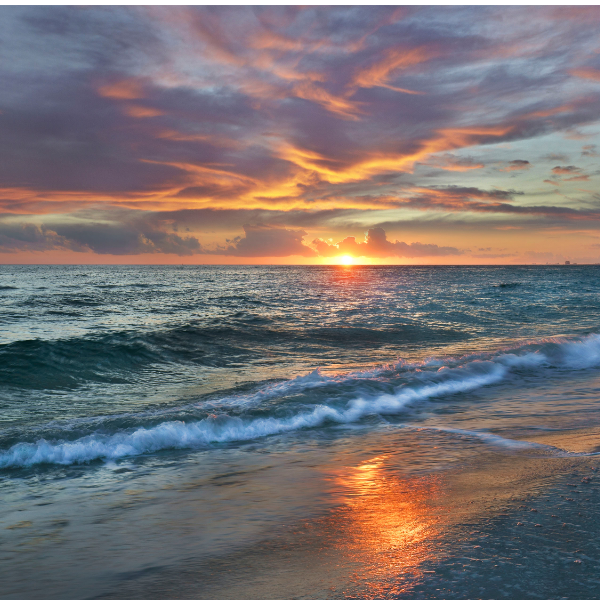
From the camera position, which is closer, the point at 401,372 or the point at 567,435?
the point at 567,435

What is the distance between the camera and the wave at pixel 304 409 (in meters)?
6.62

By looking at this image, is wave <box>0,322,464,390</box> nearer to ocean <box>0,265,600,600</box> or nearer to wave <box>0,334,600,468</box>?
ocean <box>0,265,600,600</box>

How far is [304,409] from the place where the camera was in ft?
27.8

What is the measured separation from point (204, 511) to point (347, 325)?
1799cm

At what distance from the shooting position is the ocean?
346cm

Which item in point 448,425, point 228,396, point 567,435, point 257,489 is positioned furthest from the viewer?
point 228,396

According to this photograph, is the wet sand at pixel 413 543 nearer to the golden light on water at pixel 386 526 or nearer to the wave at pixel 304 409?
the golden light on water at pixel 386 526

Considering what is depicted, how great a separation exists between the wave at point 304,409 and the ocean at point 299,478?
39 mm

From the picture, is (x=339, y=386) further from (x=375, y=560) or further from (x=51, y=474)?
(x=375, y=560)

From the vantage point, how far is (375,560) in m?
3.56

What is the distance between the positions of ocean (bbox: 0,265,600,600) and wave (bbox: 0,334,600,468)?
0.04m

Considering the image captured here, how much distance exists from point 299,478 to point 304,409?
2984mm

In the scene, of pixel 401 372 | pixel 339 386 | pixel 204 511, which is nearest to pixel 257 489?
pixel 204 511

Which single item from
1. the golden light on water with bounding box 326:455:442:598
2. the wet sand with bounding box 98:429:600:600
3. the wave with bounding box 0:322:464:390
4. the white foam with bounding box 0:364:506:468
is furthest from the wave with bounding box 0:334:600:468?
the wave with bounding box 0:322:464:390
